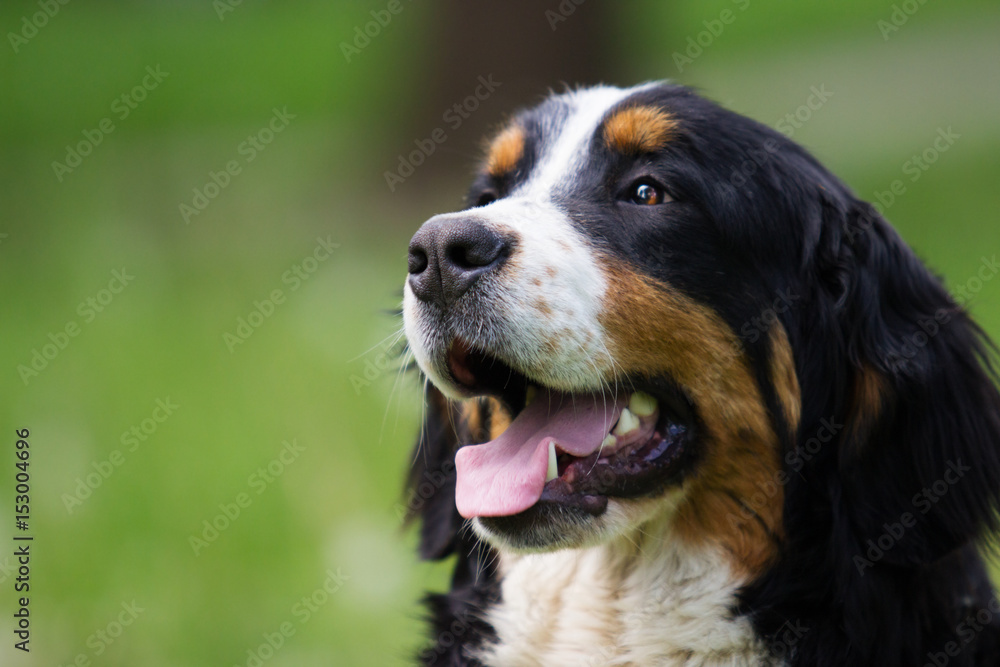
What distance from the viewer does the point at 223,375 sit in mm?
6586

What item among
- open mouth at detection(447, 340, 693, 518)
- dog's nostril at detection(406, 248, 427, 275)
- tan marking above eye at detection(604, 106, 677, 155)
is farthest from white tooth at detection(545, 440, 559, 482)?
tan marking above eye at detection(604, 106, 677, 155)

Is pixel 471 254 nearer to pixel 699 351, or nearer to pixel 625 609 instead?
pixel 699 351

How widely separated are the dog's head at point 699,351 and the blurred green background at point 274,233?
0.56 m

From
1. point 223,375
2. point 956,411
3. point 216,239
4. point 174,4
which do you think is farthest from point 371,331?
point 174,4

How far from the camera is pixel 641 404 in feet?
9.71

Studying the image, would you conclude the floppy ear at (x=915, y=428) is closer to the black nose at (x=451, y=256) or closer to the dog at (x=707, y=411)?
the dog at (x=707, y=411)

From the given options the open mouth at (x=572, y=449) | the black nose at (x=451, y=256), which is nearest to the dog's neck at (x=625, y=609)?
the open mouth at (x=572, y=449)

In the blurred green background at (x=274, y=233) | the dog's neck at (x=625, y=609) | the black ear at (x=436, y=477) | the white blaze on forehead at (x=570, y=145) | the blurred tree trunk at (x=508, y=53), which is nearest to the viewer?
the dog's neck at (x=625, y=609)

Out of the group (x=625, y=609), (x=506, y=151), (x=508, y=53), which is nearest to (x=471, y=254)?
(x=506, y=151)

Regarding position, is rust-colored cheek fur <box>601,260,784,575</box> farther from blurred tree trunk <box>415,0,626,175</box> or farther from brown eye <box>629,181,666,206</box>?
blurred tree trunk <box>415,0,626,175</box>

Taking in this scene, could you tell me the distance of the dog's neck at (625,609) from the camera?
9.32 ft

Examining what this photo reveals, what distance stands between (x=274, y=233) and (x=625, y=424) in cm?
697

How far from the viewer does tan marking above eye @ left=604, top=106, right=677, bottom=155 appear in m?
3.07

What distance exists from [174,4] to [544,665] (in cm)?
1359
